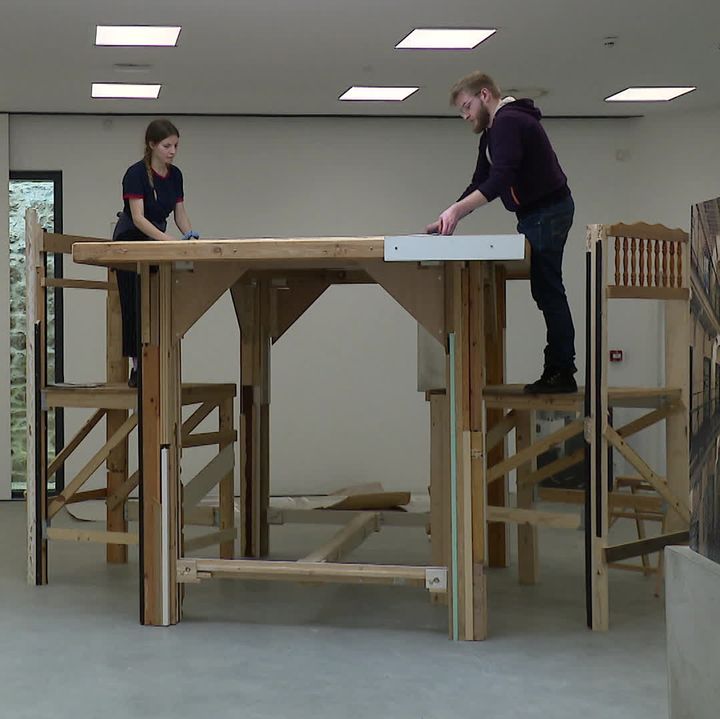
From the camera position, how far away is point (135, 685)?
3135mm

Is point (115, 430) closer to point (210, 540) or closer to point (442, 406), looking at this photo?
point (210, 540)

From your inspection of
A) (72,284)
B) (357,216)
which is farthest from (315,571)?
(357,216)

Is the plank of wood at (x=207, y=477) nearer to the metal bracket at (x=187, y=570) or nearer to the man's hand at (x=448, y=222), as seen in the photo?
the metal bracket at (x=187, y=570)

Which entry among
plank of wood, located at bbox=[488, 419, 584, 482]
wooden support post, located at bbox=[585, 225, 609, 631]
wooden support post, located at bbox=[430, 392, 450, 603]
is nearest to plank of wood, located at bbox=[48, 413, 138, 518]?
wooden support post, located at bbox=[430, 392, 450, 603]

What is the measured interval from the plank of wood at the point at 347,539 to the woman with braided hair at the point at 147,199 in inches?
42.6

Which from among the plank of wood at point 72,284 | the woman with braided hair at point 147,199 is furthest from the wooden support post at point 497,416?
the plank of wood at point 72,284

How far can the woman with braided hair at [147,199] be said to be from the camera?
4.75m

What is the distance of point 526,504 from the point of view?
4.60 m

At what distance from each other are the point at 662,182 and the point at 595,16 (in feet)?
8.80

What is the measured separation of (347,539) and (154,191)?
1767 mm

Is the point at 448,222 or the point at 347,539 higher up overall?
the point at 448,222

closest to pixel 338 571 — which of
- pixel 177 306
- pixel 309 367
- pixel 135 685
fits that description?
pixel 135 685

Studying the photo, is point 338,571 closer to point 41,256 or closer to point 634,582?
point 634,582

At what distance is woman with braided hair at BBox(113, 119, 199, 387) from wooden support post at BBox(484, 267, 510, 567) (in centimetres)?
138
